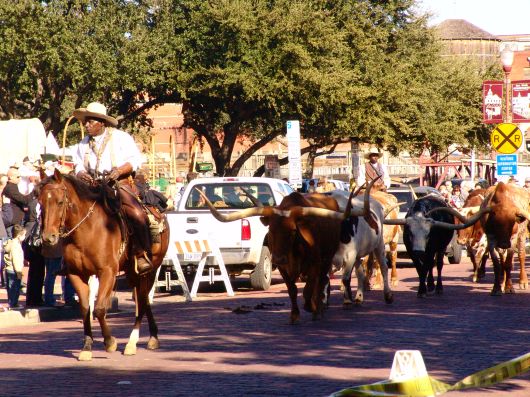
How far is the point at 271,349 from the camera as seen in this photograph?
12930 mm

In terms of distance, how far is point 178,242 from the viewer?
846 inches

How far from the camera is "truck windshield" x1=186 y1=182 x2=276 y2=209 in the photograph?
22438 millimetres

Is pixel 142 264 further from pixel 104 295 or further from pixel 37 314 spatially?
pixel 37 314

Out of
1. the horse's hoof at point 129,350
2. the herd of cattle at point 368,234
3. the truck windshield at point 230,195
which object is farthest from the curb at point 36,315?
the truck windshield at point 230,195

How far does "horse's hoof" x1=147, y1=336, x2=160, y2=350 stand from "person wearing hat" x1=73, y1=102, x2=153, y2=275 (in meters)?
0.73

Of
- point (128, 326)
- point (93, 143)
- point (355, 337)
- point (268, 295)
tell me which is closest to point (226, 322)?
point (128, 326)

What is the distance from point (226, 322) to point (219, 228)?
6.06 meters

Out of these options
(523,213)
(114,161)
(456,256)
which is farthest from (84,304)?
(456,256)

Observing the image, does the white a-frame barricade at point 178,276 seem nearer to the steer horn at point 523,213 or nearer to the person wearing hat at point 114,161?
the steer horn at point 523,213

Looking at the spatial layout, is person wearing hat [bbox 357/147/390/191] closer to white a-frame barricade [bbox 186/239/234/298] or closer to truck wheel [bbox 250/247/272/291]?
truck wheel [bbox 250/247/272/291]

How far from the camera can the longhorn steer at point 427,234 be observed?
65.7ft

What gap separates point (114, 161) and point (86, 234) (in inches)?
41.3

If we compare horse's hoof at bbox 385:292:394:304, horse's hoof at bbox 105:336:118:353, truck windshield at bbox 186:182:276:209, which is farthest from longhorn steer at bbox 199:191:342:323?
truck windshield at bbox 186:182:276:209

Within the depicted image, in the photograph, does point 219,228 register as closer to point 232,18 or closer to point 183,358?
point 183,358
